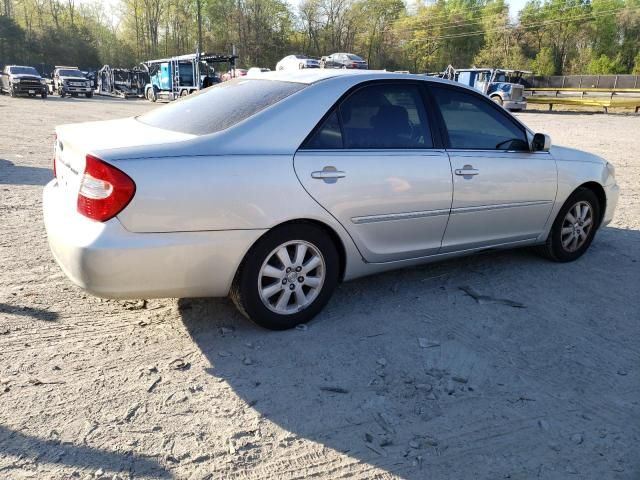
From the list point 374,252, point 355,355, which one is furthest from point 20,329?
point 374,252

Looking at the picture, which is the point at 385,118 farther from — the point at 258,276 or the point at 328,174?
the point at 258,276

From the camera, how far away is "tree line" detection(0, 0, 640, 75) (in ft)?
231

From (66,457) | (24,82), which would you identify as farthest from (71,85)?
(66,457)

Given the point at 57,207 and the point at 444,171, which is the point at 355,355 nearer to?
the point at 444,171

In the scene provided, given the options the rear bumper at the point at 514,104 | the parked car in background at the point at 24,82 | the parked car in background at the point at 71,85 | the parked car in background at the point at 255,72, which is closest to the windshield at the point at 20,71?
the parked car in background at the point at 24,82

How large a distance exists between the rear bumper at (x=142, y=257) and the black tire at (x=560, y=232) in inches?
123

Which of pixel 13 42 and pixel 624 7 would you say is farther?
pixel 624 7

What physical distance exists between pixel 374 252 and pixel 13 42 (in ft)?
249

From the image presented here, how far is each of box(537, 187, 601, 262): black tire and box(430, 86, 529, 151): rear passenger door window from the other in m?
0.85

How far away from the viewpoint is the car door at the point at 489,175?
4.16 meters

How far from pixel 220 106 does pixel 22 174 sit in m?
6.25

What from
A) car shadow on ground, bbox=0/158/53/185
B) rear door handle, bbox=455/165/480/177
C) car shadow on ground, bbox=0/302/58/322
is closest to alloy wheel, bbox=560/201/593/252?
rear door handle, bbox=455/165/480/177

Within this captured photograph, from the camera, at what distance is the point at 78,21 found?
86.0 metres

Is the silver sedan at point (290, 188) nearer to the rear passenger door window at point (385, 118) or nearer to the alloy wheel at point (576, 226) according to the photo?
the rear passenger door window at point (385, 118)
